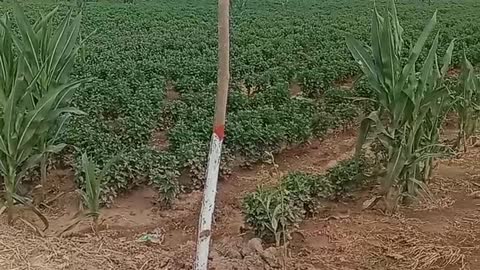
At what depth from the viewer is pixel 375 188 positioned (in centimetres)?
441

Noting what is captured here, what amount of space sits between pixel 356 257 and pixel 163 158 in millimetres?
1661

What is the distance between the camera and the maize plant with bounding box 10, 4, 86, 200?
4023 mm

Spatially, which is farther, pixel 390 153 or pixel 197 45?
pixel 197 45

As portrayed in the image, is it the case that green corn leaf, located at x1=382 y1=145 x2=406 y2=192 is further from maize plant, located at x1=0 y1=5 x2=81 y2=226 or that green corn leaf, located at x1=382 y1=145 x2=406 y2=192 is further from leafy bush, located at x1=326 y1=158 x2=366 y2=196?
maize plant, located at x1=0 y1=5 x2=81 y2=226

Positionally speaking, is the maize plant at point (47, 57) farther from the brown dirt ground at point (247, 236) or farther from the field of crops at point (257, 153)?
the brown dirt ground at point (247, 236)

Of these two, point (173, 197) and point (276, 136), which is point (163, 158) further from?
point (276, 136)

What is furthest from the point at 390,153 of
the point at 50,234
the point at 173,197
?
the point at 50,234

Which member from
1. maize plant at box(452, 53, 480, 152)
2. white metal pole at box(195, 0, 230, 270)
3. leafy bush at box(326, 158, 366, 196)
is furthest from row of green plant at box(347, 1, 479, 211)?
white metal pole at box(195, 0, 230, 270)

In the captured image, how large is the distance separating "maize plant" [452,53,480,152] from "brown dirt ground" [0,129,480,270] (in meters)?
0.52

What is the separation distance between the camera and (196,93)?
6.88 m

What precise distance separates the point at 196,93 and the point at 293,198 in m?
3.40

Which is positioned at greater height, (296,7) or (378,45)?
(378,45)

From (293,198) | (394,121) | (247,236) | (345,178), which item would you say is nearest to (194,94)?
(345,178)

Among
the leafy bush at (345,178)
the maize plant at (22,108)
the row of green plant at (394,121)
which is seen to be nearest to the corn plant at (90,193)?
the maize plant at (22,108)
